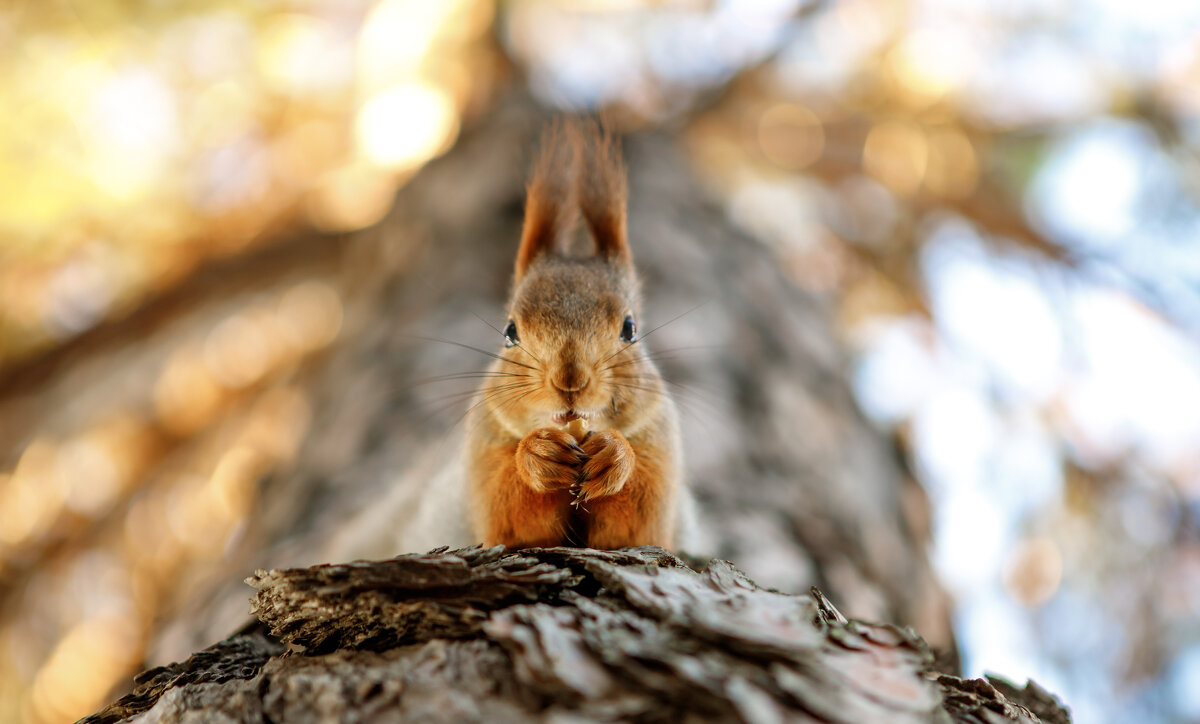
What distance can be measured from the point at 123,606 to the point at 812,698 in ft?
7.80

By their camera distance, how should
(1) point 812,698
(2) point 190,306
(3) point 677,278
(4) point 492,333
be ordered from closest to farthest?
(1) point 812,698 → (4) point 492,333 → (3) point 677,278 → (2) point 190,306

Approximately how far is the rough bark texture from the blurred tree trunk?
685mm

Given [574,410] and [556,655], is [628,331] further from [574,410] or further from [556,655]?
[556,655]

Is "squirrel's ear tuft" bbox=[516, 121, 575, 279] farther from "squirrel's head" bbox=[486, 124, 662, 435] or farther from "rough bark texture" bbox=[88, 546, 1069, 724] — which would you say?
"rough bark texture" bbox=[88, 546, 1069, 724]

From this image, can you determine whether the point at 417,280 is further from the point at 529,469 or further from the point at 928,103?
the point at 928,103

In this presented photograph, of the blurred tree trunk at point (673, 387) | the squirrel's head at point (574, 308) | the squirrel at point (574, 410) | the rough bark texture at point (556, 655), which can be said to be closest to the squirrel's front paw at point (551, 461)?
the squirrel at point (574, 410)

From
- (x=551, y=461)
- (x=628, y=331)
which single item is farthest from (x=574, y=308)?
(x=551, y=461)

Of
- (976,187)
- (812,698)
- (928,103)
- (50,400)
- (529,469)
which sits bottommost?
(812,698)

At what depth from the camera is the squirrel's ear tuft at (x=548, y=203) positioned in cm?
160

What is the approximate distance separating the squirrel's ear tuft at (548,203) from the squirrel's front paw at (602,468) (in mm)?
553

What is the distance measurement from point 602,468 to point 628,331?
355mm

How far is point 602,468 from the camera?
1.16 meters

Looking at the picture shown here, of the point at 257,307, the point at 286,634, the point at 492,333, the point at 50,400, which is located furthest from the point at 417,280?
the point at 286,634

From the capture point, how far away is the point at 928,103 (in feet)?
9.45
